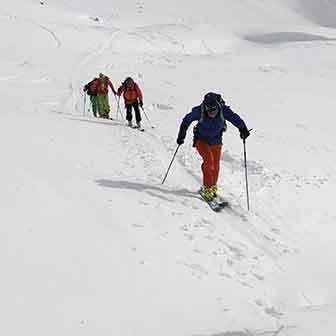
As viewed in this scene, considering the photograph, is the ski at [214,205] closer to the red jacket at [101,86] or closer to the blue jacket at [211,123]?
the blue jacket at [211,123]

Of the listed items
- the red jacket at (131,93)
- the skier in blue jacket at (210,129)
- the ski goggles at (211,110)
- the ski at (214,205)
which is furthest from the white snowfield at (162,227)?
the ski goggles at (211,110)

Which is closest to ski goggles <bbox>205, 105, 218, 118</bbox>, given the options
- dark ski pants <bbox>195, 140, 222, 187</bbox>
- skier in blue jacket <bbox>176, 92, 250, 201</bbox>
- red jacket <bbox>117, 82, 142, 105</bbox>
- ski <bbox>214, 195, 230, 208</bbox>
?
skier in blue jacket <bbox>176, 92, 250, 201</bbox>

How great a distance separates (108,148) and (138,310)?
7.19m

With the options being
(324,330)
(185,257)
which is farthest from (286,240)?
(324,330)

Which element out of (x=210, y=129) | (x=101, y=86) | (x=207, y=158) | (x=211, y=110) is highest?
(x=101, y=86)

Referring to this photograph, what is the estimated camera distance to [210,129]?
8.68m

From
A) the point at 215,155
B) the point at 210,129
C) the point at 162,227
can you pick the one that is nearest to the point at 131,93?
the point at 215,155

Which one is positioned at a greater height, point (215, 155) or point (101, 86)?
point (101, 86)

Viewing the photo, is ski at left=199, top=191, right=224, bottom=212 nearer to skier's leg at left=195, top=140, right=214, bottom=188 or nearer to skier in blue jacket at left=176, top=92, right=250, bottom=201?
skier in blue jacket at left=176, top=92, right=250, bottom=201

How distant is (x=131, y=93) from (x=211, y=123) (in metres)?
7.54

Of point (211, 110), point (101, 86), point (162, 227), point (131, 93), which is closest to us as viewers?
point (162, 227)

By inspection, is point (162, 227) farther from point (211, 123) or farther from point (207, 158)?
point (211, 123)

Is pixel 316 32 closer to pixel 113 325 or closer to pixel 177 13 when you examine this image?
pixel 177 13

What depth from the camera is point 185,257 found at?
6.59 metres
